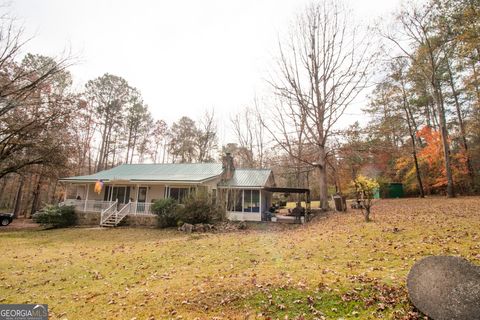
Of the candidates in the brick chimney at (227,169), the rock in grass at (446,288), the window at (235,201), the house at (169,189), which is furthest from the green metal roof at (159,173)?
the rock in grass at (446,288)

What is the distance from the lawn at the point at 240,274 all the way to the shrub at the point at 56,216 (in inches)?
259

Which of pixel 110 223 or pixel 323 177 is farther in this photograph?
pixel 323 177

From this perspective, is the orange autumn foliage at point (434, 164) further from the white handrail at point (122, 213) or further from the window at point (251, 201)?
the white handrail at point (122, 213)

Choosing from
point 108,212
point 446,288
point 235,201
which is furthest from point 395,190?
point 108,212

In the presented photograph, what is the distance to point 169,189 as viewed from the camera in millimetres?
20266

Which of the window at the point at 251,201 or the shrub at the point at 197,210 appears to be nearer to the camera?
the shrub at the point at 197,210

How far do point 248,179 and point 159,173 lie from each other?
827 centimetres

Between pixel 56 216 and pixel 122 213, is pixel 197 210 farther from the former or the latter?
pixel 56 216

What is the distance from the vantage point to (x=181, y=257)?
8867 millimetres

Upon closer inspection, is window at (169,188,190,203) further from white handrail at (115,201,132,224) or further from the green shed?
the green shed

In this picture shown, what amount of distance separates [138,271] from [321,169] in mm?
14852

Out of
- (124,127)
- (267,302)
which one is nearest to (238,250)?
(267,302)

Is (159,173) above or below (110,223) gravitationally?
above

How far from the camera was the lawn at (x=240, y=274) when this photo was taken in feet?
14.9
